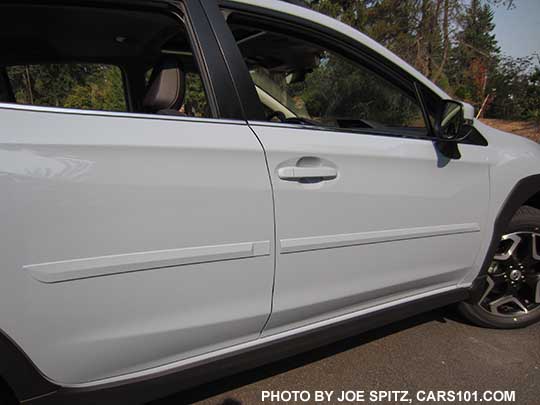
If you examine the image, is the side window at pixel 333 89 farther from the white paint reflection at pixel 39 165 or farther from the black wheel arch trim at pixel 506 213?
the white paint reflection at pixel 39 165

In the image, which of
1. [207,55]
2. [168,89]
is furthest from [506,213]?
[168,89]

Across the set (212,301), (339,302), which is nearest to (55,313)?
(212,301)

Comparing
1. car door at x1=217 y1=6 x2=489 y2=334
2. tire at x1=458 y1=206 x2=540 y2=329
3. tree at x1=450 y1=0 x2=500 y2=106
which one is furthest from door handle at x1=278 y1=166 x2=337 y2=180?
tree at x1=450 y1=0 x2=500 y2=106

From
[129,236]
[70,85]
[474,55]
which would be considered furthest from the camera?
[474,55]

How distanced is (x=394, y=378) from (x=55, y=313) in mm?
1640

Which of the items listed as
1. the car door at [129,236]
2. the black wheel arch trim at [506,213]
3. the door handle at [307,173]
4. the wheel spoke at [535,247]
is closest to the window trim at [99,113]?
the car door at [129,236]

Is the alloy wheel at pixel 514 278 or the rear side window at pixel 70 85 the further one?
the alloy wheel at pixel 514 278

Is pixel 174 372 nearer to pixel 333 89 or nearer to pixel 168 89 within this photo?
pixel 168 89

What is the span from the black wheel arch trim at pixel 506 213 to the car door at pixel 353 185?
12 centimetres

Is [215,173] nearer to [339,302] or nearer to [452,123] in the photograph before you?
[339,302]

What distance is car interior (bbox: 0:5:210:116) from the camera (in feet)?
5.27

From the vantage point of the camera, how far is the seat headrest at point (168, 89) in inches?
66.1

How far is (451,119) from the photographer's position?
1.78 meters

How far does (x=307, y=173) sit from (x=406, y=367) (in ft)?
4.34
